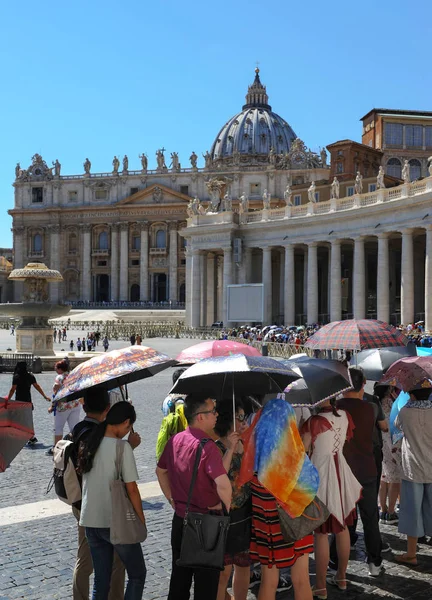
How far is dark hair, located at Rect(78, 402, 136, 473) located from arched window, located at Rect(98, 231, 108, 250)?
326ft

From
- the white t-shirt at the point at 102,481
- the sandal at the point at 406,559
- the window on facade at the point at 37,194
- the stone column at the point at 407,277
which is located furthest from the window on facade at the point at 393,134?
the white t-shirt at the point at 102,481

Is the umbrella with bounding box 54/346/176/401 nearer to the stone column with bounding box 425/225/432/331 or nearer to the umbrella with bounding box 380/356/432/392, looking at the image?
the umbrella with bounding box 380/356/432/392

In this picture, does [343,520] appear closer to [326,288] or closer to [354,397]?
[354,397]

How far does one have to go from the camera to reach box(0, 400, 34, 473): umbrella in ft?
16.8

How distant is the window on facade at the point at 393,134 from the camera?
7369cm

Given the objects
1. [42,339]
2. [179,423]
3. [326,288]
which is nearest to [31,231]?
[326,288]

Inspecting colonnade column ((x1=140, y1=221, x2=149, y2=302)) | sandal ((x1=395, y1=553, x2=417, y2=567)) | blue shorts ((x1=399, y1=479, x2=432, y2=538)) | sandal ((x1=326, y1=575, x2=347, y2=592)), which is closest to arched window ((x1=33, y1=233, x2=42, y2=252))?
colonnade column ((x1=140, y1=221, x2=149, y2=302))

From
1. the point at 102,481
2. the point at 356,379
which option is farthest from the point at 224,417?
the point at 356,379

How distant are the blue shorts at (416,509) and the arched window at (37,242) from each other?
103 m

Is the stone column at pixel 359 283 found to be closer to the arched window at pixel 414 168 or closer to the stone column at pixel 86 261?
the arched window at pixel 414 168

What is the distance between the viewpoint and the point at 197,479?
4.80 meters

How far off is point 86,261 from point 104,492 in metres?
99.0

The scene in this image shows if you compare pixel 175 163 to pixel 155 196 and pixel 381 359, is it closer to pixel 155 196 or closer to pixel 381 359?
pixel 155 196

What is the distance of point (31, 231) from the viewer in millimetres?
105625
